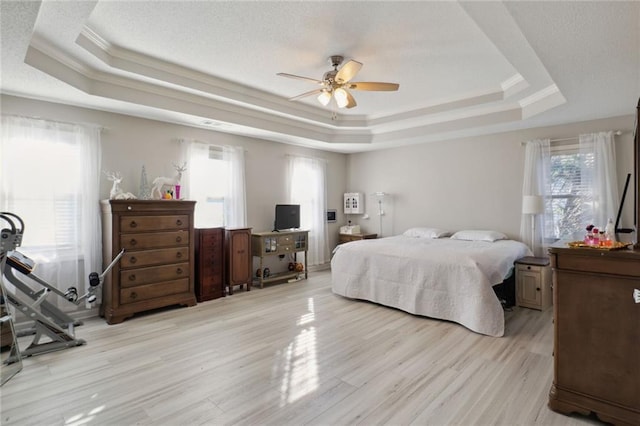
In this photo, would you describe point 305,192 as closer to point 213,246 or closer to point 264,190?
point 264,190

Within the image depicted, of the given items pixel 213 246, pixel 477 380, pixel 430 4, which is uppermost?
pixel 430 4

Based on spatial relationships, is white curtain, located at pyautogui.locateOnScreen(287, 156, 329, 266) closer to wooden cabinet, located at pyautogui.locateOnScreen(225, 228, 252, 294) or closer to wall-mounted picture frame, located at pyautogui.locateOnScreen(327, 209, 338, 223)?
wall-mounted picture frame, located at pyautogui.locateOnScreen(327, 209, 338, 223)

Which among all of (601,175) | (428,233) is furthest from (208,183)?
(601,175)

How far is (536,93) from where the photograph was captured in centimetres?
402

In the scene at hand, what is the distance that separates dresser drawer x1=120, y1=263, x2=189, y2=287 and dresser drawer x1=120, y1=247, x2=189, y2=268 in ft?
0.21

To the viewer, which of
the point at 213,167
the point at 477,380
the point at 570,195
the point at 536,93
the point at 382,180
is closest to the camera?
the point at 477,380

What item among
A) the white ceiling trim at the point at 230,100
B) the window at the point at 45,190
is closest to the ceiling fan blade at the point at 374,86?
the white ceiling trim at the point at 230,100

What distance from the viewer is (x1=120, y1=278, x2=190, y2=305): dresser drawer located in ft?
12.4

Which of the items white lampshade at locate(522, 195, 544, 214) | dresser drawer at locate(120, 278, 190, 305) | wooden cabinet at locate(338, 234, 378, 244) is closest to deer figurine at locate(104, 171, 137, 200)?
dresser drawer at locate(120, 278, 190, 305)

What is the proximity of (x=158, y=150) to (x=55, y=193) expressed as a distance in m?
1.32

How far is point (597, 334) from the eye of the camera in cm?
197

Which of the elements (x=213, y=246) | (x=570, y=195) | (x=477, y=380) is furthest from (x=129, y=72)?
(x=570, y=195)

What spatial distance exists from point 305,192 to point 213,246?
233 centimetres

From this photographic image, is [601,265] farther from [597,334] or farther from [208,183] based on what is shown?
[208,183]
